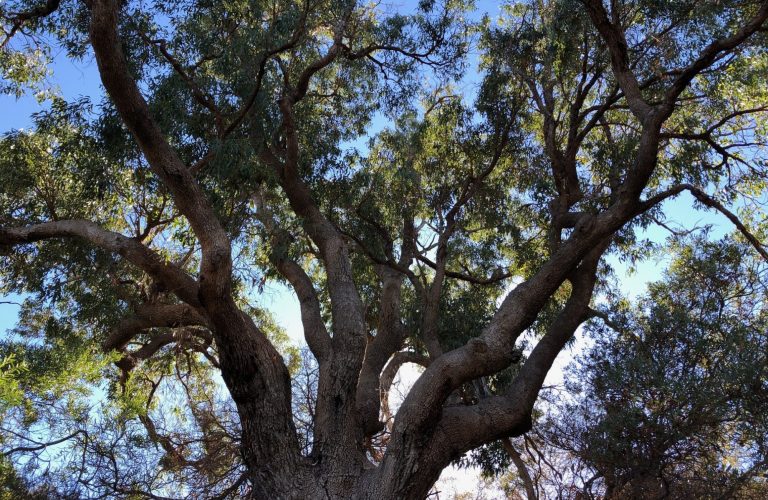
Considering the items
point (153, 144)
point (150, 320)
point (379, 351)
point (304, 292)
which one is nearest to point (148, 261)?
point (153, 144)

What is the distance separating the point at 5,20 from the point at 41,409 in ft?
15.0

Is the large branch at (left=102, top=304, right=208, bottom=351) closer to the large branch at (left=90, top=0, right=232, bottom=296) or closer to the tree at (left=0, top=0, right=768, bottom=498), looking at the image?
the tree at (left=0, top=0, right=768, bottom=498)

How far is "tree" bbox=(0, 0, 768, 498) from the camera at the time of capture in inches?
216

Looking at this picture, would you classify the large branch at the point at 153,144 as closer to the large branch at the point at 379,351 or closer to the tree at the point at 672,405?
the large branch at the point at 379,351

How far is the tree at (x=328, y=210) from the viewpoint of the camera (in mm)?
5477

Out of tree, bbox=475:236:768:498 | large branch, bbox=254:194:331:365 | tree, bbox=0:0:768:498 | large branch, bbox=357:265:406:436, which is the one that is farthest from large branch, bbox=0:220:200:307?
tree, bbox=475:236:768:498

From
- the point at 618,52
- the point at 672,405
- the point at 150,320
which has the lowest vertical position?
the point at 672,405

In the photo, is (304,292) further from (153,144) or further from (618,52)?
(618,52)

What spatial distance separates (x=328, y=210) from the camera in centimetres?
889

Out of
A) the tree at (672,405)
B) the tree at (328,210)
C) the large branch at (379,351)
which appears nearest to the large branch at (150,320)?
the tree at (328,210)

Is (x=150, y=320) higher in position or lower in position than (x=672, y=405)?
higher

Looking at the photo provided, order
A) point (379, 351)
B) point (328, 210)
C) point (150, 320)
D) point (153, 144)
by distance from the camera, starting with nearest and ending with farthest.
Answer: point (153, 144) < point (379, 351) < point (150, 320) < point (328, 210)

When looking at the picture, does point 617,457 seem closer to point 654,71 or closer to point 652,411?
point 652,411

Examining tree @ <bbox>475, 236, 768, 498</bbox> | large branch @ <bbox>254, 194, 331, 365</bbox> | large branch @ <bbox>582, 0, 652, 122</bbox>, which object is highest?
large branch @ <bbox>582, 0, 652, 122</bbox>
